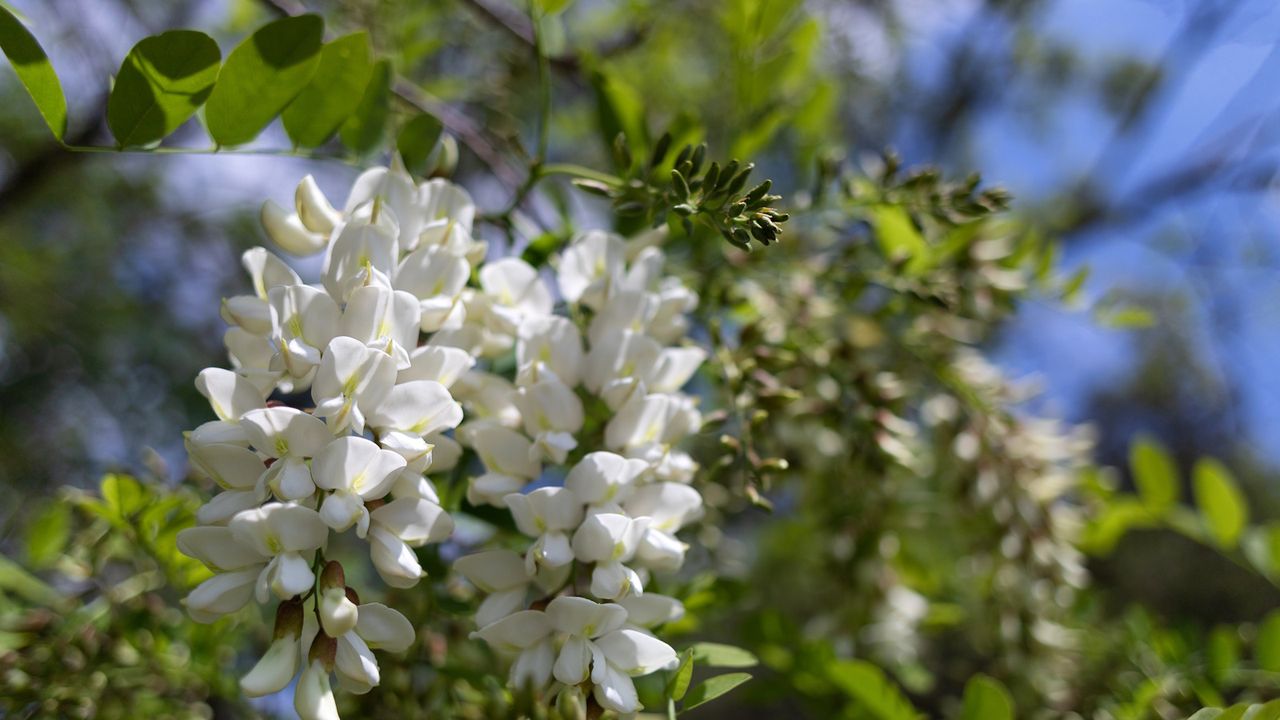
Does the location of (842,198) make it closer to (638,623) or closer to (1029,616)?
(638,623)

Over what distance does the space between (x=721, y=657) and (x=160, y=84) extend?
46 cm

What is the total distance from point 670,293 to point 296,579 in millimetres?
274

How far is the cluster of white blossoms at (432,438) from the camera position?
39 cm

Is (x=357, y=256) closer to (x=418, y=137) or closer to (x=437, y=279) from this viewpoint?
(x=437, y=279)

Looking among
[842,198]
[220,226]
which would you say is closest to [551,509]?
[842,198]

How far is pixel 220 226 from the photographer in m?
1.81

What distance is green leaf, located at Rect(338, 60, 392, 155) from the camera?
574mm

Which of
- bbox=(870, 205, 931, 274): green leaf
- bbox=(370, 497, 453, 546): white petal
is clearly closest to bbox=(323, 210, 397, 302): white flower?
bbox=(370, 497, 453, 546): white petal

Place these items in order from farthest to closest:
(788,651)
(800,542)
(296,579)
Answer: (800,542) → (788,651) → (296,579)

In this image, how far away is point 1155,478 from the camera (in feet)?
3.17

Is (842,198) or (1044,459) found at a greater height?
(842,198)

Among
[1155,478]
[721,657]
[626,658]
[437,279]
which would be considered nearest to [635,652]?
[626,658]

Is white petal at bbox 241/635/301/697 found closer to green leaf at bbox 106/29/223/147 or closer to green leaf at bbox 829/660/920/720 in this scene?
green leaf at bbox 106/29/223/147

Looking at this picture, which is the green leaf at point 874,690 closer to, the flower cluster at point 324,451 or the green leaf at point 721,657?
the green leaf at point 721,657
